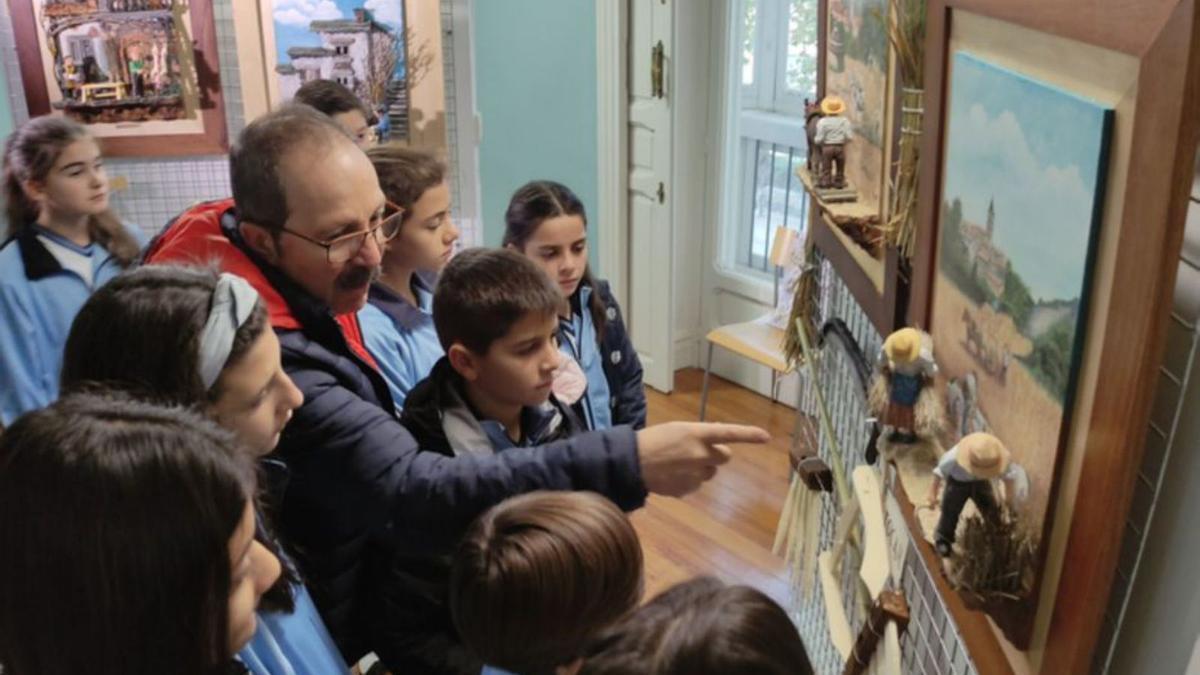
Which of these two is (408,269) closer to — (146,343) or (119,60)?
(146,343)

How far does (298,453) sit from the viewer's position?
3.78 ft

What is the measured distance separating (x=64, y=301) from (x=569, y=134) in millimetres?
2017

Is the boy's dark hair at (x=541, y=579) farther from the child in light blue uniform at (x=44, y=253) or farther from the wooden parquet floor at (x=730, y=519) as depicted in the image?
the child in light blue uniform at (x=44, y=253)

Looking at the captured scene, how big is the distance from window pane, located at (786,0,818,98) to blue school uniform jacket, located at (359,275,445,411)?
2117 mm

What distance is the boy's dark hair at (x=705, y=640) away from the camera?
0.70 m

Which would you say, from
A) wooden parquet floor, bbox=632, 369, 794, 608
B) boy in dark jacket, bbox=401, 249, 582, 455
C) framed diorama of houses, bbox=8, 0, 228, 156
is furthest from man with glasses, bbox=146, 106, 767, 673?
framed diorama of houses, bbox=8, 0, 228, 156

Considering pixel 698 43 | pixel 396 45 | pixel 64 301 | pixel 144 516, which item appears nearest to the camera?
pixel 144 516

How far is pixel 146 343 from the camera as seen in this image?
0.97m

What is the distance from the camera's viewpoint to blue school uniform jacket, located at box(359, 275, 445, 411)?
1572 millimetres

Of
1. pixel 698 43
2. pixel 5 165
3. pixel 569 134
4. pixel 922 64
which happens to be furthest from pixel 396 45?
pixel 922 64

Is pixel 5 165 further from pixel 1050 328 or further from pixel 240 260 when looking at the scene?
pixel 1050 328

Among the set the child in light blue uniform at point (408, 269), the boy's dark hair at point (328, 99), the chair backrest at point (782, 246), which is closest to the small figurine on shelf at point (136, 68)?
the boy's dark hair at point (328, 99)

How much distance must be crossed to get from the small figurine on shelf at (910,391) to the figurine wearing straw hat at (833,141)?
0.47 meters

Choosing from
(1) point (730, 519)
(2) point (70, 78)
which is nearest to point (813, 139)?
(1) point (730, 519)
